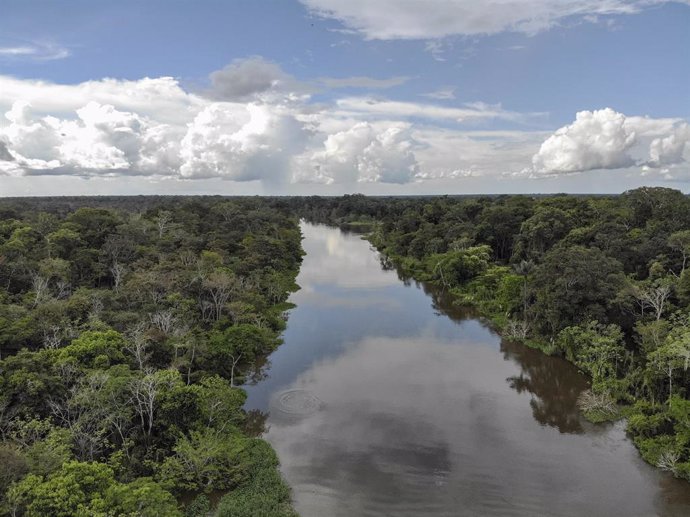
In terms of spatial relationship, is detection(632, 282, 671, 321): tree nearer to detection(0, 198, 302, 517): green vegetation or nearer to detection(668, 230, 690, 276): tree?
detection(668, 230, 690, 276): tree

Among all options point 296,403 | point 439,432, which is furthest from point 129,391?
point 439,432

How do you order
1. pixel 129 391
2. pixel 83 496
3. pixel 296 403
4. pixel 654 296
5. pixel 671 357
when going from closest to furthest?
pixel 83 496 → pixel 129 391 → pixel 671 357 → pixel 296 403 → pixel 654 296

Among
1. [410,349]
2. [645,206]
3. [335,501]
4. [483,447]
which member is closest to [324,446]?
[335,501]

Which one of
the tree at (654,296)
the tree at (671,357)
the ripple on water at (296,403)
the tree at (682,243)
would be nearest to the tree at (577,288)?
the tree at (654,296)

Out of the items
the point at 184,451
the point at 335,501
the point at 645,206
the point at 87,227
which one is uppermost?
the point at 645,206

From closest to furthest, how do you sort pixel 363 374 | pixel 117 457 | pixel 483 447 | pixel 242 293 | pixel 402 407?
pixel 117 457, pixel 483 447, pixel 402 407, pixel 363 374, pixel 242 293

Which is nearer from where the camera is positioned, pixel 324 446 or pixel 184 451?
pixel 184 451

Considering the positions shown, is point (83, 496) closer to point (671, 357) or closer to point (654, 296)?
point (671, 357)

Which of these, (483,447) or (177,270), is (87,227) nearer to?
(177,270)
